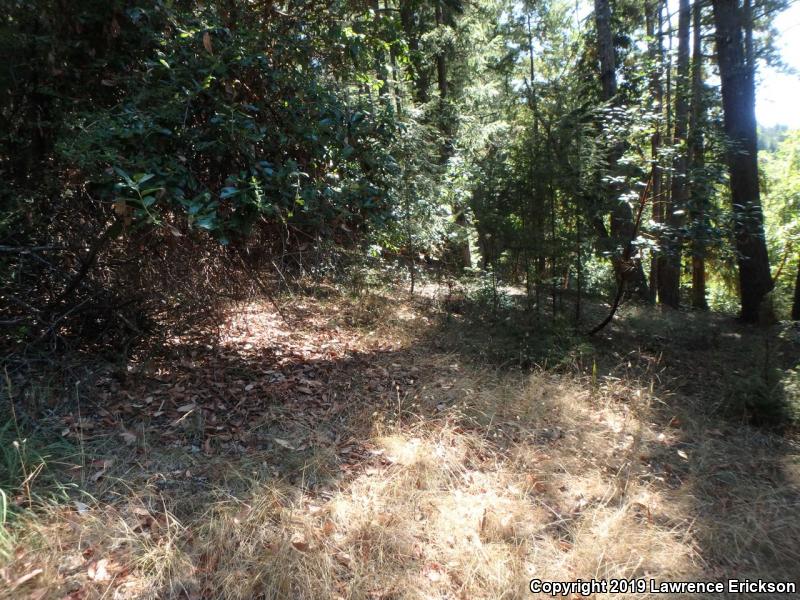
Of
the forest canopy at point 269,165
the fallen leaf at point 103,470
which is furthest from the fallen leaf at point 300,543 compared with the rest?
the forest canopy at point 269,165

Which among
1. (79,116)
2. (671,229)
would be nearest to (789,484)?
(671,229)

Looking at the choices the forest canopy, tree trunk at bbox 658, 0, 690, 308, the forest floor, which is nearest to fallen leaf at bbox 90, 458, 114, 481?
the forest floor

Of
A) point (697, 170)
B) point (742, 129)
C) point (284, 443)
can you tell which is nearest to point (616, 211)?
point (697, 170)

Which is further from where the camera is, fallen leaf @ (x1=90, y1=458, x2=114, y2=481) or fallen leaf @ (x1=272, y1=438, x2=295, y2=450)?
fallen leaf @ (x1=272, y1=438, x2=295, y2=450)

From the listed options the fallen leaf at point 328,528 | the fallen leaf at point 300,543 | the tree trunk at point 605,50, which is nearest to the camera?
the fallen leaf at point 300,543

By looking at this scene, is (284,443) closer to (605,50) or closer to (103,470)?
(103,470)

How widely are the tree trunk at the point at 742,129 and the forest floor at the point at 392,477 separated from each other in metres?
3.16

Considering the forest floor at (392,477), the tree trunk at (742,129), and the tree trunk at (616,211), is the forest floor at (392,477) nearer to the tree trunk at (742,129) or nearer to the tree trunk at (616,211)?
the tree trunk at (616,211)

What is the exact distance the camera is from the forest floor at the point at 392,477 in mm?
2457

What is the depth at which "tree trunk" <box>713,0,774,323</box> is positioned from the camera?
7.61 meters

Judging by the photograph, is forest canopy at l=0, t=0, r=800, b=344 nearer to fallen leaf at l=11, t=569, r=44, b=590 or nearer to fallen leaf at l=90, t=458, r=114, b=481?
fallen leaf at l=90, t=458, r=114, b=481

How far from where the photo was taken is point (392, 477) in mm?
3303

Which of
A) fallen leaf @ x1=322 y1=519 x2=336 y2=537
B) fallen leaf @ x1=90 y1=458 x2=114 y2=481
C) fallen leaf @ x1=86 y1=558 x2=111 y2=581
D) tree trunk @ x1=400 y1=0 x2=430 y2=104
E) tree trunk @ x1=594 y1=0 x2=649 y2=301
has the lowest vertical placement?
fallen leaf @ x1=322 y1=519 x2=336 y2=537

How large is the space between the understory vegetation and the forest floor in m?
0.02
